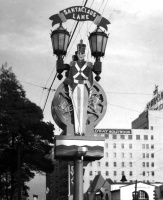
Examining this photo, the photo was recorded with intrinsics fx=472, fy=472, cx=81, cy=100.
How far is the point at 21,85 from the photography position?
140 feet

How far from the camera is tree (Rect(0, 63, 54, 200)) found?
3828cm

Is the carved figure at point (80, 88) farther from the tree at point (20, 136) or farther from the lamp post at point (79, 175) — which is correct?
the tree at point (20, 136)

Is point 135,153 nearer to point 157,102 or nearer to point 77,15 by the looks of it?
point 157,102

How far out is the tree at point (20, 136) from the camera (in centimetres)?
3828

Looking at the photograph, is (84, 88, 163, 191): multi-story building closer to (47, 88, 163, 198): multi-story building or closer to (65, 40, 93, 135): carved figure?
(47, 88, 163, 198): multi-story building

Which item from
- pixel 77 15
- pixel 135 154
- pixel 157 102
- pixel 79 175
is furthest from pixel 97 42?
pixel 157 102

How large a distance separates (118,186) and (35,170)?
4803 cm

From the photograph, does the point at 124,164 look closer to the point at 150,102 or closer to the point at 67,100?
the point at 150,102

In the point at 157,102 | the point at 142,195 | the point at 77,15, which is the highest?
the point at 157,102

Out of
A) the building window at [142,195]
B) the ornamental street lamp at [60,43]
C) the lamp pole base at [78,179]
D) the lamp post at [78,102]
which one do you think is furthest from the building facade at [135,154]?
the lamp pole base at [78,179]

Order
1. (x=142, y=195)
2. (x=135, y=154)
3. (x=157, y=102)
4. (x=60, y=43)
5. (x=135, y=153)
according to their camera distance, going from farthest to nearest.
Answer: (x=157, y=102) < (x=135, y=153) < (x=135, y=154) < (x=142, y=195) < (x=60, y=43)

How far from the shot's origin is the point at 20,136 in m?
39.6

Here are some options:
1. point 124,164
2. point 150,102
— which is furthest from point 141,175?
point 150,102

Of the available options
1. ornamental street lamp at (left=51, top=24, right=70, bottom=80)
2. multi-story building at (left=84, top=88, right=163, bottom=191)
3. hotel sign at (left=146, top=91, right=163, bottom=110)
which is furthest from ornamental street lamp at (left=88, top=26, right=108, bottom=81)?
hotel sign at (left=146, top=91, right=163, bottom=110)
